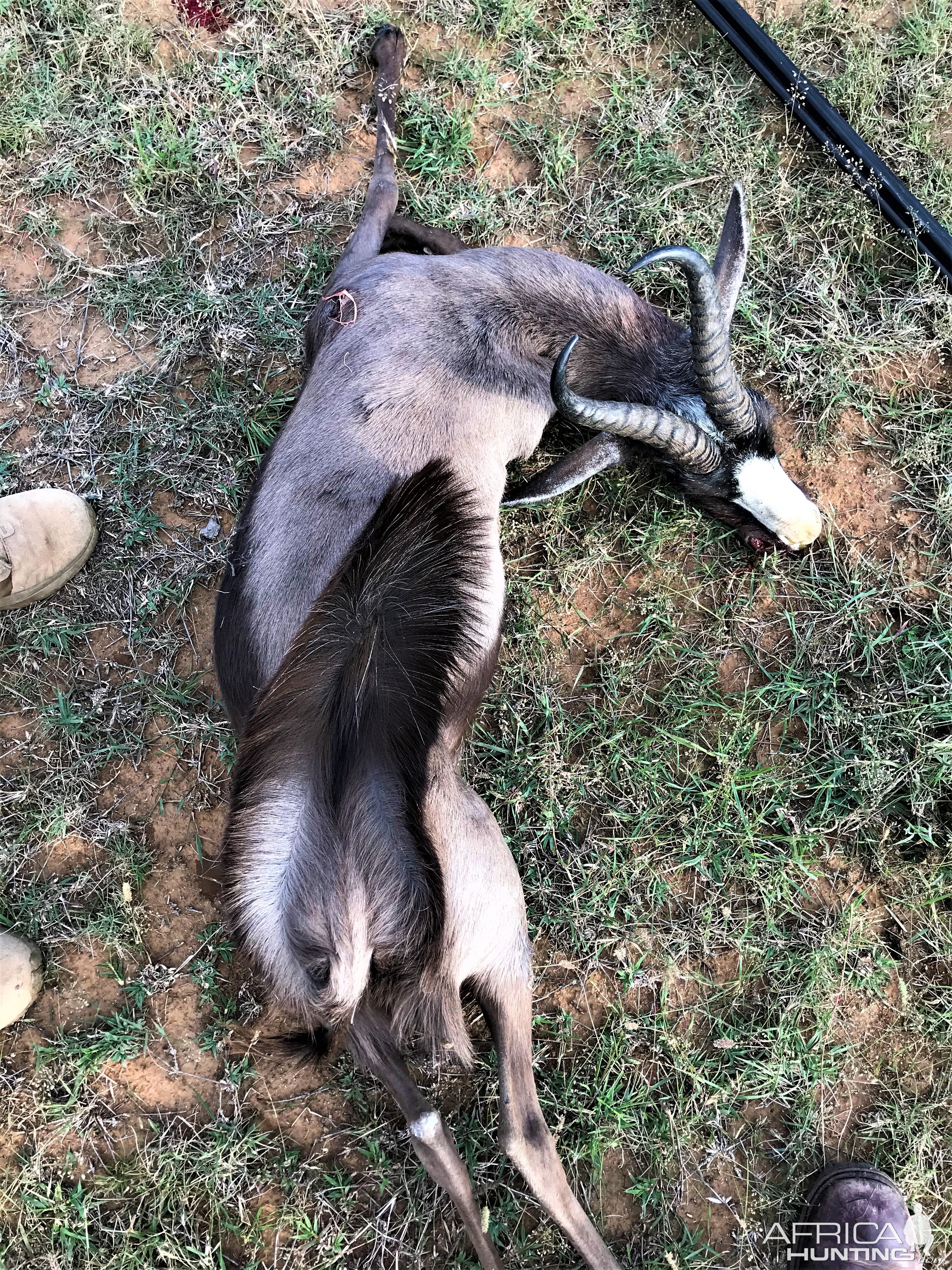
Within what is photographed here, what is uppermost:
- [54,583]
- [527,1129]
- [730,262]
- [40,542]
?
[730,262]

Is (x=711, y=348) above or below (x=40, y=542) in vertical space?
above

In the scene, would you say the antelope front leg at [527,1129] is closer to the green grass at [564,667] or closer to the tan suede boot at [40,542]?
the green grass at [564,667]

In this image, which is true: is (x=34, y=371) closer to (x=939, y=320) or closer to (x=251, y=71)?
(x=251, y=71)

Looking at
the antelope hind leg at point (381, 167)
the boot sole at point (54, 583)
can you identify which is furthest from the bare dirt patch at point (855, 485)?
the boot sole at point (54, 583)

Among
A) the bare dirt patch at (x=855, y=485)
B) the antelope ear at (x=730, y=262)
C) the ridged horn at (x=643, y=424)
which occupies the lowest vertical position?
the bare dirt patch at (x=855, y=485)

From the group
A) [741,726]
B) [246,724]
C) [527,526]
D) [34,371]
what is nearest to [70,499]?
[34,371]

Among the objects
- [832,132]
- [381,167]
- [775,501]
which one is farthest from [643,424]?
[832,132]

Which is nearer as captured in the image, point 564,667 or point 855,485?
point 564,667

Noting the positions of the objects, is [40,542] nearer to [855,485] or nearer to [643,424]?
[643,424]

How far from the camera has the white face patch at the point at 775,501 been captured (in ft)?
12.0

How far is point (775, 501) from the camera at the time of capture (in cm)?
369

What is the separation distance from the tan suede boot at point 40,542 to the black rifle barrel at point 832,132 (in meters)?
3.89

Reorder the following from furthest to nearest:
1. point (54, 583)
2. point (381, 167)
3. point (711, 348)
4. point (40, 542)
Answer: point (381, 167) < point (54, 583) < point (40, 542) < point (711, 348)

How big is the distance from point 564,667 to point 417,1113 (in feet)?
6.16
